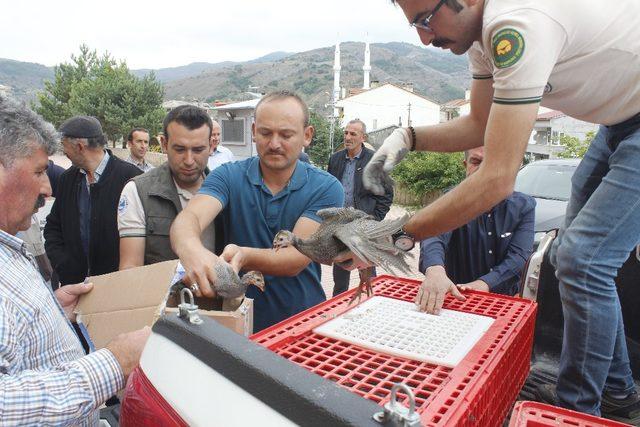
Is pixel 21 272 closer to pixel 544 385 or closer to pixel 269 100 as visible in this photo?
pixel 269 100

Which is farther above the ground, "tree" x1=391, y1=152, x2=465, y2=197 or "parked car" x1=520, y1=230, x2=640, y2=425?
"parked car" x1=520, y1=230, x2=640, y2=425

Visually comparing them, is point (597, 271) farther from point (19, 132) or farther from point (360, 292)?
point (19, 132)

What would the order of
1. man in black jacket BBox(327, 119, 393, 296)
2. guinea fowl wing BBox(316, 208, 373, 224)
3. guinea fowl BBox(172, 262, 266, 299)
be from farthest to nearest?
man in black jacket BBox(327, 119, 393, 296) < guinea fowl BBox(172, 262, 266, 299) < guinea fowl wing BBox(316, 208, 373, 224)

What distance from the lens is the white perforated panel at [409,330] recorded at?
5.13 ft

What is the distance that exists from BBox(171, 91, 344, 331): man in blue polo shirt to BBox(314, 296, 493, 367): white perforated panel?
63cm

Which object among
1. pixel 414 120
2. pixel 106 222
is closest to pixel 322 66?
pixel 414 120

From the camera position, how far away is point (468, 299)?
7.29ft

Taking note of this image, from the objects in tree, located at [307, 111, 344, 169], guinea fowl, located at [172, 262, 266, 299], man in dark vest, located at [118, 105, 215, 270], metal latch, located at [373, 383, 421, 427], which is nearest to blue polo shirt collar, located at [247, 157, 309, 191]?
man in dark vest, located at [118, 105, 215, 270]

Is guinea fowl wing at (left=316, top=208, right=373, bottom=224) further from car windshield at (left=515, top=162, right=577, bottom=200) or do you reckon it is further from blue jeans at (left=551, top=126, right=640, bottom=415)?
car windshield at (left=515, top=162, right=577, bottom=200)

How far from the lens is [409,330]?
1768 mm

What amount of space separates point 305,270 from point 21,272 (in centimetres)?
146

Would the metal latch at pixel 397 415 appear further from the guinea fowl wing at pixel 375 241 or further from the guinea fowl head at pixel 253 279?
the guinea fowl head at pixel 253 279

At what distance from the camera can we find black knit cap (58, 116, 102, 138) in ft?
13.9

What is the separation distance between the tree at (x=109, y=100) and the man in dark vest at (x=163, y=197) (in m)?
38.6
